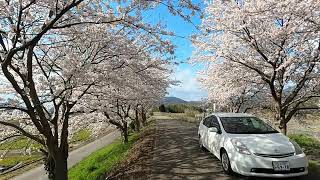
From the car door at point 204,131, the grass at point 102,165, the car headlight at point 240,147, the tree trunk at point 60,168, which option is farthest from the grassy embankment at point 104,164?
the car headlight at point 240,147

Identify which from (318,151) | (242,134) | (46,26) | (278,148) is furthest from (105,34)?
(318,151)

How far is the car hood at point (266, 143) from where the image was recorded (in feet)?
24.2

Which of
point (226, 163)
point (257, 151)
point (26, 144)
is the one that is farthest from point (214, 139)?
point (26, 144)

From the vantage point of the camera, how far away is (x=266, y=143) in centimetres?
766

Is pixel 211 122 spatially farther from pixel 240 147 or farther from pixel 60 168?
pixel 60 168

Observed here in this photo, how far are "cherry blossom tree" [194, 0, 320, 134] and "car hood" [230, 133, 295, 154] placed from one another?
9.24 ft

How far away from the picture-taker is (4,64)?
260 inches

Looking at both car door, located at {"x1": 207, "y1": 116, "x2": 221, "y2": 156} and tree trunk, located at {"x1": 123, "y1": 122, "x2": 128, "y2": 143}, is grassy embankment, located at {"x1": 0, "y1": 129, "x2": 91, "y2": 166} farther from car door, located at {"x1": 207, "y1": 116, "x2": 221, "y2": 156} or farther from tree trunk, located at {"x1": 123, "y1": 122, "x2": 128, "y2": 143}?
car door, located at {"x1": 207, "y1": 116, "x2": 221, "y2": 156}

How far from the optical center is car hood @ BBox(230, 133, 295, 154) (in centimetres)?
739

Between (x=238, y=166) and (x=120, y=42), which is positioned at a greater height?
(x=120, y=42)

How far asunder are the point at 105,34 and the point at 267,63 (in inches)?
232

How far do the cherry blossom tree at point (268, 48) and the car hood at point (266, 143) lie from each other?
282cm

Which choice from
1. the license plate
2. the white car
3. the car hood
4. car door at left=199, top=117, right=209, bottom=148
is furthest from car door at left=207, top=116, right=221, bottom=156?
the license plate

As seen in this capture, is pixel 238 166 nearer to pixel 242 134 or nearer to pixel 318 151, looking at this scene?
pixel 242 134
